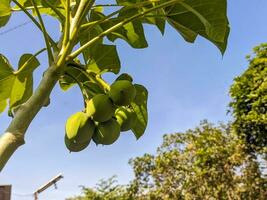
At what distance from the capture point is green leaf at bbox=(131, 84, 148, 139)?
148 centimetres

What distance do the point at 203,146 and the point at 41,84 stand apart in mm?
13542

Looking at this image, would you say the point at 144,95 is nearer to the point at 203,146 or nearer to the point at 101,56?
the point at 101,56

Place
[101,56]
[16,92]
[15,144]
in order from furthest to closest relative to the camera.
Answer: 1. [101,56]
2. [16,92]
3. [15,144]

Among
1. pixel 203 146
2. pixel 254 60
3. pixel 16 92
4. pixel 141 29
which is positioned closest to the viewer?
pixel 16 92

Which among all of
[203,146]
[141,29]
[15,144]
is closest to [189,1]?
[141,29]

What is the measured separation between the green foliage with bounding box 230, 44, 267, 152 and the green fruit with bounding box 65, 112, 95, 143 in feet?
33.2

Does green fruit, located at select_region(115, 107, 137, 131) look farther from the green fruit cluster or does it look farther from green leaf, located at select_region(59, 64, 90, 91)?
green leaf, located at select_region(59, 64, 90, 91)

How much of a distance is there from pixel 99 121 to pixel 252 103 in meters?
10.7

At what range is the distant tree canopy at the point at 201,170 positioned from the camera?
12.7 m

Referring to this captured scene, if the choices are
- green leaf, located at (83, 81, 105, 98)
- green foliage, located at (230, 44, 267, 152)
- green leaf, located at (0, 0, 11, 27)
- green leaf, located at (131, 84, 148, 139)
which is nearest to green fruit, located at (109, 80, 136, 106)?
green leaf, located at (83, 81, 105, 98)

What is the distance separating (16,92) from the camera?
4.75 ft

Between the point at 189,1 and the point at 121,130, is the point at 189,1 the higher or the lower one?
the higher one

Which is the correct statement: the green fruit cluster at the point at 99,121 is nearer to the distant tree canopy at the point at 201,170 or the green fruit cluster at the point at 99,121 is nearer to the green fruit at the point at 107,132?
the green fruit at the point at 107,132

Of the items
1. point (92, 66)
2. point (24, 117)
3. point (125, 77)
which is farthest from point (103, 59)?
point (24, 117)
